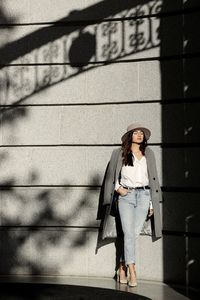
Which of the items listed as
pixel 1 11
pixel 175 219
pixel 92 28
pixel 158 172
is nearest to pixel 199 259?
pixel 175 219

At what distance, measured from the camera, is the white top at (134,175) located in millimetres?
7559

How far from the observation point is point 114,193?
7746mm

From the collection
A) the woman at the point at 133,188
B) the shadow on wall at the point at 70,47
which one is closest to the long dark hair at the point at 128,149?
the woman at the point at 133,188

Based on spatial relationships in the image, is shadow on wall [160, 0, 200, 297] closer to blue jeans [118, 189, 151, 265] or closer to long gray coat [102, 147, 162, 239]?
long gray coat [102, 147, 162, 239]

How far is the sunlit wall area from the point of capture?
26.8 ft

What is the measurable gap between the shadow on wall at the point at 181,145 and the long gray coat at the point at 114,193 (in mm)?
306

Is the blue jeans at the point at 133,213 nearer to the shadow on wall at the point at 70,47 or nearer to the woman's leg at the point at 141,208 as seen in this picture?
the woman's leg at the point at 141,208

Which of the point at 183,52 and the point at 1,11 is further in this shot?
the point at 1,11

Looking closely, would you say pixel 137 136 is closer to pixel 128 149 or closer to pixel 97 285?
pixel 128 149

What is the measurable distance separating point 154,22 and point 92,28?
2.87 feet

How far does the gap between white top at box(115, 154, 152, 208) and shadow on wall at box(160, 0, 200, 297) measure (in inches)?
18.4

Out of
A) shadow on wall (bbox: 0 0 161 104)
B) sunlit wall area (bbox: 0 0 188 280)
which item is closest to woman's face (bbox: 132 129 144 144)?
sunlit wall area (bbox: 0 0 188 280)

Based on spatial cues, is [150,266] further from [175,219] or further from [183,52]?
[183,52]

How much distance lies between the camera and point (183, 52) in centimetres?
795
